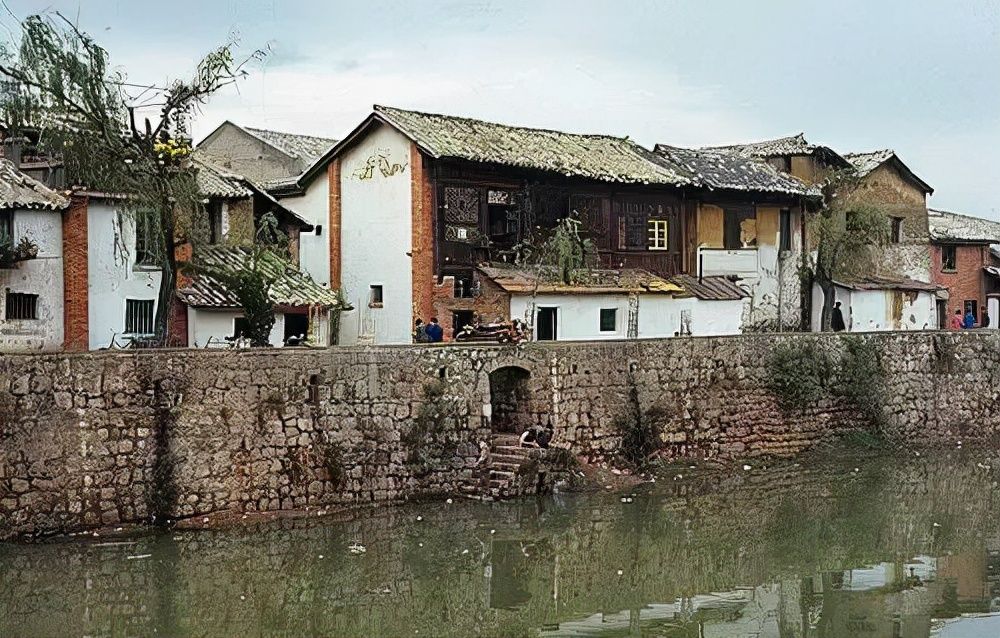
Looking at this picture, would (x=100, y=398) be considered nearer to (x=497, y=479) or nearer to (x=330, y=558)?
(x=330, y=558)

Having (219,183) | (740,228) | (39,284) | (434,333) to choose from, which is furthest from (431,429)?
(740,228)

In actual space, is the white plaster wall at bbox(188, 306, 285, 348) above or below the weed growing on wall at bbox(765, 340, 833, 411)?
above

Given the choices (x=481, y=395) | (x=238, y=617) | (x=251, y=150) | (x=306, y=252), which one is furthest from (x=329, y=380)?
(x=251, y=150)

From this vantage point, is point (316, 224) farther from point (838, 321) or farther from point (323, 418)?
point (838, 321)

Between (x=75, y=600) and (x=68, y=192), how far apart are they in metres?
12.9

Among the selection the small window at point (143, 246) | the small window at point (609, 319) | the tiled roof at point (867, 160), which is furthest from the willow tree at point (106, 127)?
the tiled roof at point (867, 160)

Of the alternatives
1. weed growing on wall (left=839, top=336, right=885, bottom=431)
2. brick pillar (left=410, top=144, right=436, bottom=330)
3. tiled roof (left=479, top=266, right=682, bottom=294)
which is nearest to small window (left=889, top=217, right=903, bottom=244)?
tiled roof (left=479, top=266, right=682, bottom=294)

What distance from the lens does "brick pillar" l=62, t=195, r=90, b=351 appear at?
2916cm

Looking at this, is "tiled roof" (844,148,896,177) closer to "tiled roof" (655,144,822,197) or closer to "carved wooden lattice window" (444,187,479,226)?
"tiled roof" (655,144,822,197)

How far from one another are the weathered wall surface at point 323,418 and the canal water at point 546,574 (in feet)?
2.60

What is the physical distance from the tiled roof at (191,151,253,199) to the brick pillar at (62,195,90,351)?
3.98m

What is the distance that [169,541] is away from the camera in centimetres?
2141

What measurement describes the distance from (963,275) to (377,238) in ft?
84.2

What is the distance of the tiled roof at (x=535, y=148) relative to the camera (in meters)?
35.1
